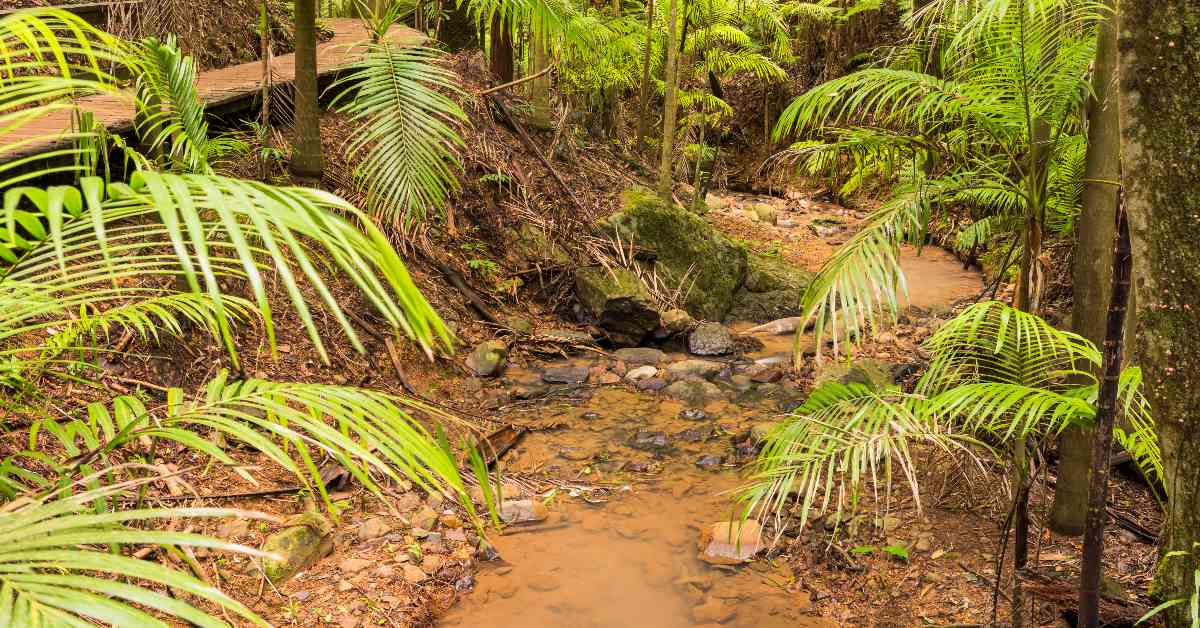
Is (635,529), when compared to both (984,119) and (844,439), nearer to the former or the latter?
(844,439)

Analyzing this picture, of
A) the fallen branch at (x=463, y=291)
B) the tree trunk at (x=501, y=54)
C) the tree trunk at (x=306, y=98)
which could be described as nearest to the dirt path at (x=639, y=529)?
the fallen branch at (x=463, y=291)

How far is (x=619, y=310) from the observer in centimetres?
665

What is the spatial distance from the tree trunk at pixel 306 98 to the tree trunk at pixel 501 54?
3866mm

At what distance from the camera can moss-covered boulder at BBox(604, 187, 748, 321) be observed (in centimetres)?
748

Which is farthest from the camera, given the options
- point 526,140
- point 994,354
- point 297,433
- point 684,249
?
point 526,140

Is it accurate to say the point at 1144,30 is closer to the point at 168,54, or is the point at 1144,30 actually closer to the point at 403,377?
the point at 168,54

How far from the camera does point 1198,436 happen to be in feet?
5.38

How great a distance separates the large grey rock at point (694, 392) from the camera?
18.2 feet

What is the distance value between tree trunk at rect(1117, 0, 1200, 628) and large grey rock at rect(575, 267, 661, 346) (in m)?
5.03

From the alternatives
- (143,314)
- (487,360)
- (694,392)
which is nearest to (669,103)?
(694,392)

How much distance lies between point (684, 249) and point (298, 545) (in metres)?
5.30

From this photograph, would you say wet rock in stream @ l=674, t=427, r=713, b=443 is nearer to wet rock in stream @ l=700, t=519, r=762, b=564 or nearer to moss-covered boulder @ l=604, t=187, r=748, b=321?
wet rock in stream @ l=700, t=519, r=762, b=564

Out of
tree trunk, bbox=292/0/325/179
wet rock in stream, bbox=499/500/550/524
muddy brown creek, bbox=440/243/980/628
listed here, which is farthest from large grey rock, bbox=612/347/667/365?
tree trunk, bbox=292/0/325/179

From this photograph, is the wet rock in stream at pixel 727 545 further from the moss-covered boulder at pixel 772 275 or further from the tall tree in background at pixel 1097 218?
the moss-covered boulder at pixel 772 275
